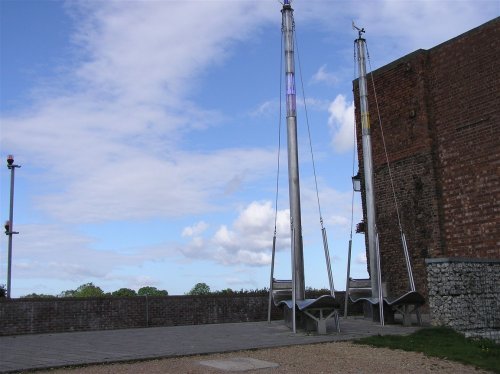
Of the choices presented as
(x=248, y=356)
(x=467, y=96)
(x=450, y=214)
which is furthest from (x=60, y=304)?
(x=467, y=96)

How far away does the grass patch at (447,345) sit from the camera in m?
11.1

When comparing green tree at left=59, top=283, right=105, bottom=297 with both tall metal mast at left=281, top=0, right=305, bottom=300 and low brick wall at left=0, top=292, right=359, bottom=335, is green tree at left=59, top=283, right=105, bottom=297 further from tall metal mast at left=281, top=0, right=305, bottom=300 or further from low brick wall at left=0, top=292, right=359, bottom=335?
tall metal mast at left=281, top=0, right=305, bottom=300

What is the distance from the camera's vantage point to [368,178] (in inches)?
778

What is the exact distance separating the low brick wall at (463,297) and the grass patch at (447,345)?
2.57 ft

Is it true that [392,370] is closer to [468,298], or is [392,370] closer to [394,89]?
[468,298]

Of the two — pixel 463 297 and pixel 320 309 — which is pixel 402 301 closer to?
pixel 463 297

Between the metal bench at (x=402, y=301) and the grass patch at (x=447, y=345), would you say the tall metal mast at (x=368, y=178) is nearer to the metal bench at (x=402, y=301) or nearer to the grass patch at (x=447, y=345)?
the metal bench at (x=402, y=301)

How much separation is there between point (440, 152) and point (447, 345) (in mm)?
10347

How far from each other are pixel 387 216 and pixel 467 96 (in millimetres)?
5348

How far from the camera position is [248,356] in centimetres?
1062

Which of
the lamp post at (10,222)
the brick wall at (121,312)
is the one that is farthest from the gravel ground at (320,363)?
the lamp post at (10,222)

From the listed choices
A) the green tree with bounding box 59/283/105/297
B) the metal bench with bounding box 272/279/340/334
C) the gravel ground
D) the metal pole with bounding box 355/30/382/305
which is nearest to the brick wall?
the metal pole with bounding box 355/30/382/305

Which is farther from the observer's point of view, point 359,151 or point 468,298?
point 359,151

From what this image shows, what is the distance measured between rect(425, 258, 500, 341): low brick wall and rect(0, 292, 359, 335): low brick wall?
768 centimetres
